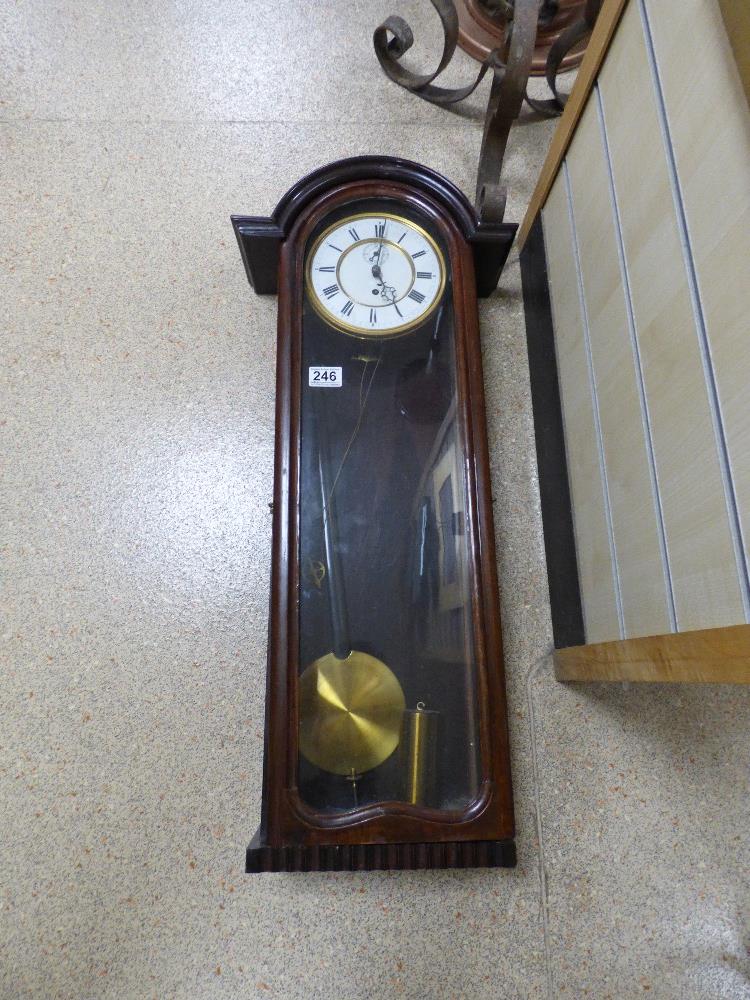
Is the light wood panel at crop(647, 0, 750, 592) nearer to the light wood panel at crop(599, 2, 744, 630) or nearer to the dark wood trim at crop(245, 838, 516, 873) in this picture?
the light wood panel at crop(599, 2, 744, 630)

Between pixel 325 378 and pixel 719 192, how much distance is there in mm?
487

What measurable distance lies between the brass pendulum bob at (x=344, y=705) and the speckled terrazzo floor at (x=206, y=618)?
13 centimetres

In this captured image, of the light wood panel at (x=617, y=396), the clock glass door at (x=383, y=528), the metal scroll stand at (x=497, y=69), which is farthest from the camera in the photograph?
the metal scroll stand at (x=497, y=69)

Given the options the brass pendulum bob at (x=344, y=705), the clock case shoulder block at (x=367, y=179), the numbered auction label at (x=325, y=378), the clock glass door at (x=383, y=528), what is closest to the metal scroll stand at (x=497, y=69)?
the clock case shoulder block at (x=367, y=179)

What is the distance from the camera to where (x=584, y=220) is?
771 millimetres

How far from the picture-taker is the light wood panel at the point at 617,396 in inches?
24.8

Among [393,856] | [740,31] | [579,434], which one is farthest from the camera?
[579,434]

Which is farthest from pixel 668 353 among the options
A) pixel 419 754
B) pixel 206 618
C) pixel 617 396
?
pixel 206 618

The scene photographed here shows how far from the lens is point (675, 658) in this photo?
1.79 ft

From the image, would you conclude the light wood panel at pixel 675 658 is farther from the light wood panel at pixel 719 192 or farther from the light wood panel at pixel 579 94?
the light wood panel at pixel 579 94

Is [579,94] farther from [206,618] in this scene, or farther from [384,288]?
[206,618]

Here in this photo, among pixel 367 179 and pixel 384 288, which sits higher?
pixel 367 179

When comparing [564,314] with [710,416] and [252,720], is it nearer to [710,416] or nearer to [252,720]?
[710,416]

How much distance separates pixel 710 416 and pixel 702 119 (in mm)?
246
